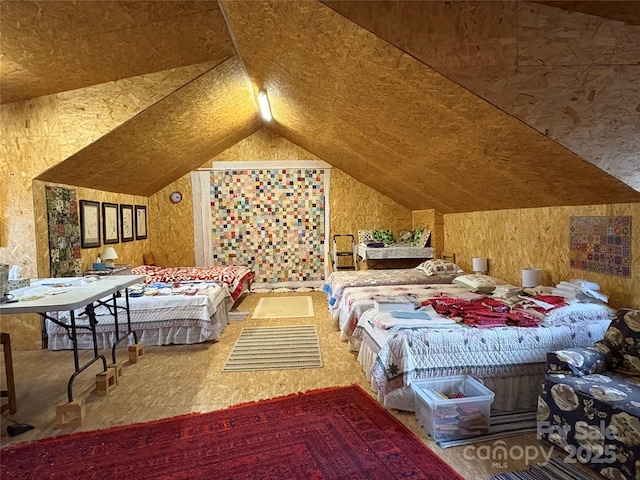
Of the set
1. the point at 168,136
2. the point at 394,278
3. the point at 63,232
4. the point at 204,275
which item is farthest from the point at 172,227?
the point at 394,278

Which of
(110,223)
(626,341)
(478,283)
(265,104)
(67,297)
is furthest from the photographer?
(110,223)

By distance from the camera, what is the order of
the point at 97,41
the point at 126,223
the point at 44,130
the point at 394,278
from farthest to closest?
the point at 126,223 → the point at 394,278 → the point at 44,130 → the point at 97,41

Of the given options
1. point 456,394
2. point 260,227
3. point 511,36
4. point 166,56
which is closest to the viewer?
point 511,36

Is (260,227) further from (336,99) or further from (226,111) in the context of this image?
(336,99)

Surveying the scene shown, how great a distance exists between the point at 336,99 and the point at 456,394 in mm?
2785

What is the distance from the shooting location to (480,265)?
4730mm

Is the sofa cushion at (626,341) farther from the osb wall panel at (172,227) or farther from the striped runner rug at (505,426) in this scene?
the osb wall panel at (172,227)

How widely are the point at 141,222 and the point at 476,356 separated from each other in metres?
6.05

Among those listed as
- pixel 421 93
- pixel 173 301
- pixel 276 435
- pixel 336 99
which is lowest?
pixel 276 435

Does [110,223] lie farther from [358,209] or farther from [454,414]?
[454,414]

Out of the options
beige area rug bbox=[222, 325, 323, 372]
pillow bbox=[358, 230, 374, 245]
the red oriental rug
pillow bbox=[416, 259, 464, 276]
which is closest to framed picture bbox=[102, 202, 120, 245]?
beige area rug bbox=[222, 325, 323, 372]

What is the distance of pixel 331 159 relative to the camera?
22.1 ft

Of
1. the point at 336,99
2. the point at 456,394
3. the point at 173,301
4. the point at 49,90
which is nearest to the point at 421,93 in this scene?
the point at 336,99

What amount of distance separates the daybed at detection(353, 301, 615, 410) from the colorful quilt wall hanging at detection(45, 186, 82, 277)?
367 cm
